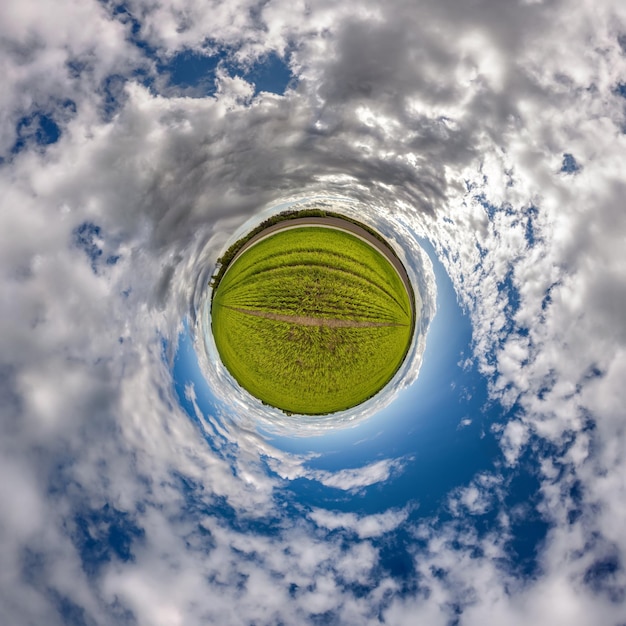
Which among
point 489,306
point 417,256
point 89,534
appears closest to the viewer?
point 89,534

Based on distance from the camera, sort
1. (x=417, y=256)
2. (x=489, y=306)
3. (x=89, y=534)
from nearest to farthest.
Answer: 1. (x=89, y=534)
2. (x=489, y=306)
3. (x=417, y=256)

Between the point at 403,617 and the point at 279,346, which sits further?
the point at 279,346

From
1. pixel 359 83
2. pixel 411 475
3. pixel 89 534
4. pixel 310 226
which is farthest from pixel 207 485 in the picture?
pixel 359 83

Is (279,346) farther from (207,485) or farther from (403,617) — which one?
(403,617)

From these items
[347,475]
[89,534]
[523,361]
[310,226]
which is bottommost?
[89,534]

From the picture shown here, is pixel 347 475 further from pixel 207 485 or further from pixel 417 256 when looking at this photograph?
pixel 417 256

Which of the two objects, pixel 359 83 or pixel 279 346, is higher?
pixel 359 83

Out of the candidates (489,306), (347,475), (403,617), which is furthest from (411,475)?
(489,306)
